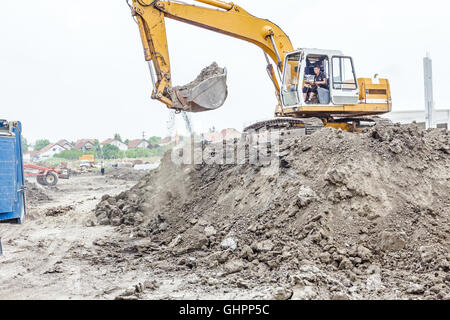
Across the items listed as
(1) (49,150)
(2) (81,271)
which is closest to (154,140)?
(1) (49,150)

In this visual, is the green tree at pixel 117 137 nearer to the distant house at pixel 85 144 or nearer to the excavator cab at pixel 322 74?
the distant house at pixel 85 144

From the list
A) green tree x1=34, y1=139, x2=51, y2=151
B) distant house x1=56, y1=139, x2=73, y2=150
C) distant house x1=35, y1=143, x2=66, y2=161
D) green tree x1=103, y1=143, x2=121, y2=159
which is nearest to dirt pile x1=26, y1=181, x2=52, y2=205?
green tree x1=103, y1=143, x2=121, y2=159

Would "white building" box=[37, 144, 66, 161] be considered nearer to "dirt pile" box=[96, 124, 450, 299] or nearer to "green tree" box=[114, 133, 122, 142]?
"green tree" box=[114, 133, 122, 142]

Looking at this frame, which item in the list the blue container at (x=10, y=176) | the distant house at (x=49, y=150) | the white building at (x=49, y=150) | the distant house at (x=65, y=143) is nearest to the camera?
the blue container at (x=10, y=176)

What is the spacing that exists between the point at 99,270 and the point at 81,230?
352 centimetres

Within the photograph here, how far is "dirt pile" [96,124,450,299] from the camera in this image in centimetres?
518

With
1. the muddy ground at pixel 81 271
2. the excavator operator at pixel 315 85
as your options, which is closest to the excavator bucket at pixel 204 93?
the excavator operator at pixel 315 85

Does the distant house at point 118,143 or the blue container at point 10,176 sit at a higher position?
the distant house at point 118,143

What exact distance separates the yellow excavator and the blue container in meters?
3.30

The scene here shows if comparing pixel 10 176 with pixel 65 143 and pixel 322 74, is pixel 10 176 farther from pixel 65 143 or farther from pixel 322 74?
pixel 65 143

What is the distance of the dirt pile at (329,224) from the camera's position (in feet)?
17.0

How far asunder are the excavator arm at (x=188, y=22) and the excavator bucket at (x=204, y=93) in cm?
2
